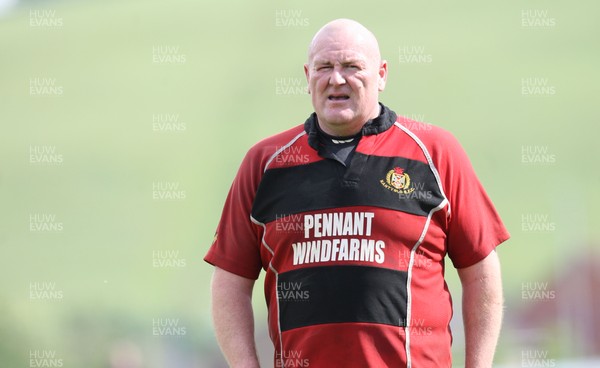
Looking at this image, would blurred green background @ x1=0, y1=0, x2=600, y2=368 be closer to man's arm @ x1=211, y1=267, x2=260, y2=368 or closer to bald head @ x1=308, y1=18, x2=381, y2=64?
man's arm @ x1=211, y1=267, x2=260, y2=368

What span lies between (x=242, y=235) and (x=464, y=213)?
58 cm

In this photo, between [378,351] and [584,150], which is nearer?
[378,351]

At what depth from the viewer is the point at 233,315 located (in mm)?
2236

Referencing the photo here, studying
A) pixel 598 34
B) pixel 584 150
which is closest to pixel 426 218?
pixel 584 150

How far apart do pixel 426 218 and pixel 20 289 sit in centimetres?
333

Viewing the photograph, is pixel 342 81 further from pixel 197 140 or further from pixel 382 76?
pixel 197 140

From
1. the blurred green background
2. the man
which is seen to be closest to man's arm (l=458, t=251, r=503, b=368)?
the man

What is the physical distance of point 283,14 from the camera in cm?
505

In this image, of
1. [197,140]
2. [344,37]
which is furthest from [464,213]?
[197,140]

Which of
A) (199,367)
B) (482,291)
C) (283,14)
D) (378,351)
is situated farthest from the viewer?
(283,14)

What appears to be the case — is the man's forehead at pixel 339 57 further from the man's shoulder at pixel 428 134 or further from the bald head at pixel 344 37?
the man's shoulder at pixel 428 134

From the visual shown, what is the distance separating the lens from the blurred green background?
15.3 feet

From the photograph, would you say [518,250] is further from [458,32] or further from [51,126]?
[51,126]

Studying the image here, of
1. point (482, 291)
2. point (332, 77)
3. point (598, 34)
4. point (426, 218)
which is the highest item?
point (598, 34)
